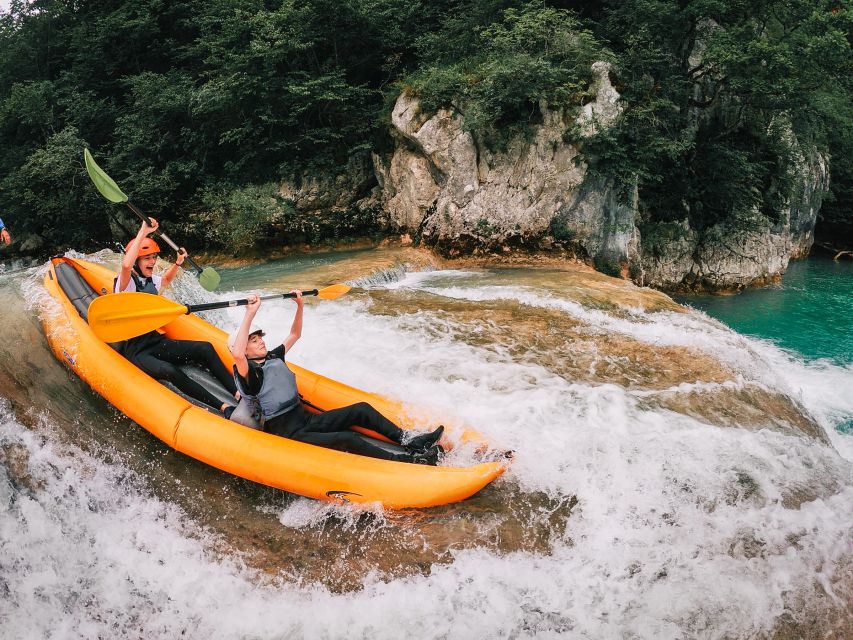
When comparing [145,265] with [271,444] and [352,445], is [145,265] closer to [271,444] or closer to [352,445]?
[271,444]

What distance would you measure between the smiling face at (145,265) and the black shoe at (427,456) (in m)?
2.51

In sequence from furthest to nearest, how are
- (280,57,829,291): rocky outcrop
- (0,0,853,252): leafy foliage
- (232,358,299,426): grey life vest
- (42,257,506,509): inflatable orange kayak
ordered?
A: (280,57,829,291): rocky outcrop
(0,0,853,252): leafy foliage
(232,358,299,426): grey life vest
(42,257,506,509): inflatable orange kayak

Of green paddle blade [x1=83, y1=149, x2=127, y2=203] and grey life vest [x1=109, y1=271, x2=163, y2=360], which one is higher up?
green paddle blade [x1=83, y1=149, x2=127, y2=203]

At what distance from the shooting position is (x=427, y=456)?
3197mm

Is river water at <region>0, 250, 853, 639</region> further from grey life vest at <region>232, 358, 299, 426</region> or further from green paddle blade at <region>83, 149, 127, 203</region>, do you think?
green paddle blade at <region>83, 149, 127, 203</region>

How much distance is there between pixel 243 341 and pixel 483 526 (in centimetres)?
→ 175

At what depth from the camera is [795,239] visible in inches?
568

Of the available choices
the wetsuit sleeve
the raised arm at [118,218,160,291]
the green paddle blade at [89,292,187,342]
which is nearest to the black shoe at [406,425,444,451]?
the wetsuit sleeve

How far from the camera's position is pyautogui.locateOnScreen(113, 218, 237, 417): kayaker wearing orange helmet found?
146 inches

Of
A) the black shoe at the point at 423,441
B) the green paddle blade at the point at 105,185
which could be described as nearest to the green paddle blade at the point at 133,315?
the green paddle blade at the point at 105,185

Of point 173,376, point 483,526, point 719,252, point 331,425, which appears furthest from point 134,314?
point 719,252

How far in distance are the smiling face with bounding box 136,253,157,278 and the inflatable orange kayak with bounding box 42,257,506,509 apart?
570mm

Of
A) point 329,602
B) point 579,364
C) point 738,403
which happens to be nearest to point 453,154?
point 579,364

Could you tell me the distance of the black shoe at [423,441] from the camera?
324 centimetres
